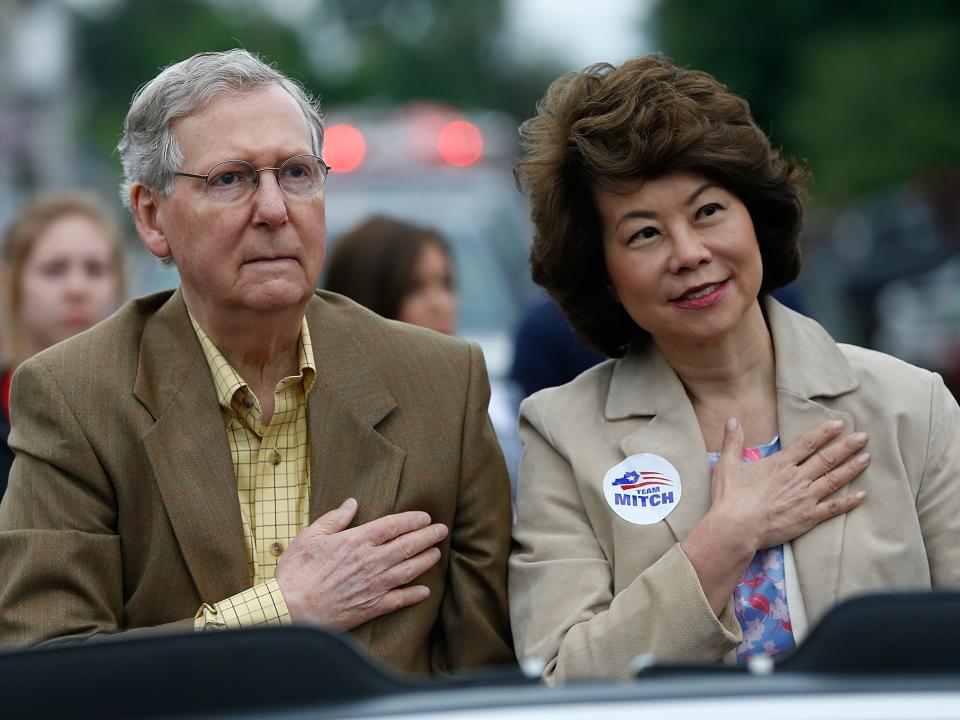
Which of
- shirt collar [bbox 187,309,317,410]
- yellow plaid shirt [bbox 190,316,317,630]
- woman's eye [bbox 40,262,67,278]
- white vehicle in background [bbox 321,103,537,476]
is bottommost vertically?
yellow plaid shirt [bbox 190,316,317,630]

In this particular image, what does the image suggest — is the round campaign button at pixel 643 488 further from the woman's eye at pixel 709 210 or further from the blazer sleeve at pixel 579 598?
the woman's eye at pixel 709 210

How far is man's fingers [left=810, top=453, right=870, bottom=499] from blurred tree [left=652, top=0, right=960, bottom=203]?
22.7 m

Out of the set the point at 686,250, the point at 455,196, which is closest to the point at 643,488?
the point at 686,250

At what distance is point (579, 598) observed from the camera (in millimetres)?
3127

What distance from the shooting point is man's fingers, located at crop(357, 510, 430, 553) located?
312 cm

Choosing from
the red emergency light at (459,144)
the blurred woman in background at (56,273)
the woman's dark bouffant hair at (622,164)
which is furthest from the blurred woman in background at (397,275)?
the red emergency light at (459,144)

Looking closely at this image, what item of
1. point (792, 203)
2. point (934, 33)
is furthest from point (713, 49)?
point (792, 203)

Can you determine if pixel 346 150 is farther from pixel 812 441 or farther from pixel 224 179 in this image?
pixel 812 441

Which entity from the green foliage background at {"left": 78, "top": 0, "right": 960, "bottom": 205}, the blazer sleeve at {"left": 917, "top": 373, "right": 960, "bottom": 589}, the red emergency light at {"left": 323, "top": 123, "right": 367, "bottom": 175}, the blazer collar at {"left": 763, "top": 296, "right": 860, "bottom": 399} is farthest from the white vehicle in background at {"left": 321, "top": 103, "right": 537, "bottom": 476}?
the green foliage background at {"left": 78, "top": 0, "right": 960, "bottom": 205}

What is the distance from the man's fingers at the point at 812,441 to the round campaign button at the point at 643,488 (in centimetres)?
25

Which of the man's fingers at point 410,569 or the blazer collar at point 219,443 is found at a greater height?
the blazer collar at point 219,443

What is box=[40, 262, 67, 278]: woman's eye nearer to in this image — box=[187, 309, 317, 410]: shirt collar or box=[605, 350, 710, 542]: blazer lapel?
box=[187, 309, 317, 410]: shirt collar

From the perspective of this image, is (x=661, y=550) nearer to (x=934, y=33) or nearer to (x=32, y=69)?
(x=934, y=33)

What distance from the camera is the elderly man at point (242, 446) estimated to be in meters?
3.05
